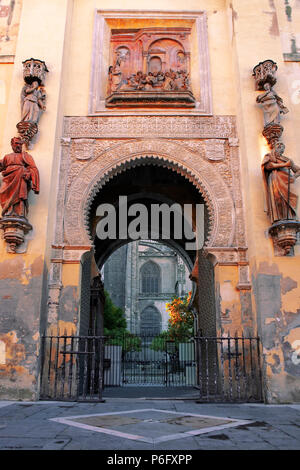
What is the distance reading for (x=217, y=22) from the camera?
30.5 ft

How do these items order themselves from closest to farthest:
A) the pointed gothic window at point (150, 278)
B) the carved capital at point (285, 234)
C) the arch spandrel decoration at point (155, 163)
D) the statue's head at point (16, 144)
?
the carved capital at point (285, 234) → the statue's head at point (16, 144) → the arch spandrel decoration at point (155, 163) → the pointed gothic window at point (150, 278)

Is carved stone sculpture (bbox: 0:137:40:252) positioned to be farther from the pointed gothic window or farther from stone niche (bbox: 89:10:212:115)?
the pointed gothic window

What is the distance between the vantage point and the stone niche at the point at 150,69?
851 cm

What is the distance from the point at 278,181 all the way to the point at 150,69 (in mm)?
4424

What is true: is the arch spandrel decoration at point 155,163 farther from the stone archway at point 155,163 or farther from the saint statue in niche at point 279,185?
the saint statue in niche at point 279,185

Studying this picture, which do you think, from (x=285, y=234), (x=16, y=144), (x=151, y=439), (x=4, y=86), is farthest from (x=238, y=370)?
(x=4, y=86)

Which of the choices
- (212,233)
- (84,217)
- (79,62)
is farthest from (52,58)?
(212,233)

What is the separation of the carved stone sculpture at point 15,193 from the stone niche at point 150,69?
258cm

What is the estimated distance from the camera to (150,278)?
137 feet

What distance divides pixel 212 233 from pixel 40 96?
14.1ft

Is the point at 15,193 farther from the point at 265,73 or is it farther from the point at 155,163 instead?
the point at 265,73

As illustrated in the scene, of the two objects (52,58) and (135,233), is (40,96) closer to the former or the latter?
(52,58)

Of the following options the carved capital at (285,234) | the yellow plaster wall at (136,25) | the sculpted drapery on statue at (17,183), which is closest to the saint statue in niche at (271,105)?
the yellow plaster wall at (136,25)

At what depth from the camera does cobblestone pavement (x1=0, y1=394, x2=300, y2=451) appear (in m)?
3.13
